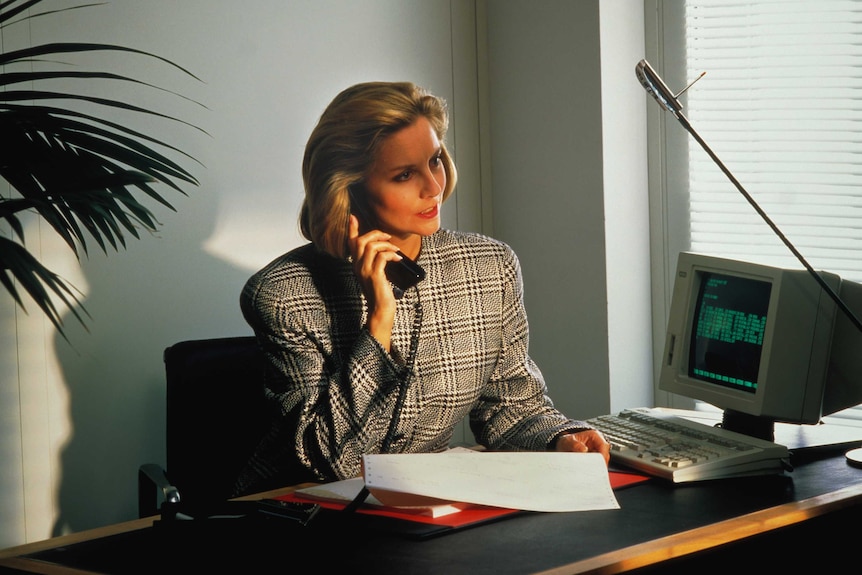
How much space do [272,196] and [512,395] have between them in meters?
1.04

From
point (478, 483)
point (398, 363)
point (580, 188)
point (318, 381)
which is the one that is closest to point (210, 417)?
point (318, 381)

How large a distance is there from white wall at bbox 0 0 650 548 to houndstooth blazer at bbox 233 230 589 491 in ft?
2.11

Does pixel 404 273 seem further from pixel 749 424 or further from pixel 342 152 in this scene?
pixel 749 424

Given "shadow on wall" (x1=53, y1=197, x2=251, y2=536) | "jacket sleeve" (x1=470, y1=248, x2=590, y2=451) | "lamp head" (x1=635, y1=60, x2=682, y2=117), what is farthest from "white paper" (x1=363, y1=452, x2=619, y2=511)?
"shadow on wall" (x1=53, y1=197, x2=251, y2=536)

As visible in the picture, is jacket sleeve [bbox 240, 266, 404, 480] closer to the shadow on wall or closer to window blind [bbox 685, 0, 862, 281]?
the shadow on wall

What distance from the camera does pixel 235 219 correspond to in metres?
2.90

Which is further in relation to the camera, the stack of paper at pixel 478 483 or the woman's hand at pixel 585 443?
the woman's hand at pixel 585 443

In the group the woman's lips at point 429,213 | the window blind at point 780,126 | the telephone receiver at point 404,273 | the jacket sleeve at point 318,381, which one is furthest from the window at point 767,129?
the jacket sleeve at point 318,381

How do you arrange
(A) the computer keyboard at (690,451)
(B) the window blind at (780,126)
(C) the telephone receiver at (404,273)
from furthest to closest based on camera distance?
(B) the window blind at (780,126) → (C) the telephone receiver at (404,273) → (A) the computer keyboard at (690,451)

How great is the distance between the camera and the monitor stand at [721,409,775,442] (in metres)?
2.16

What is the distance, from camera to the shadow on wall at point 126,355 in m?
2.60

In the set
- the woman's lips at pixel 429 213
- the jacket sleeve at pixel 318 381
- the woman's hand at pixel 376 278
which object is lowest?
the jacket sleeve at pixel 318 381

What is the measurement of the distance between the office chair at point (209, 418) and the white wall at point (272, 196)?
454 mm

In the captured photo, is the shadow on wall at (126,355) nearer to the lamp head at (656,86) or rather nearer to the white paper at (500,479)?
the white paper at (500,479)
